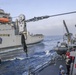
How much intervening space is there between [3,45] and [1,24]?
7.37 meters

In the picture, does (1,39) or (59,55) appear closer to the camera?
(59,55)

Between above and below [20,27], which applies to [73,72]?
below

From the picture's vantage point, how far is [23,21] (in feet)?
24.7

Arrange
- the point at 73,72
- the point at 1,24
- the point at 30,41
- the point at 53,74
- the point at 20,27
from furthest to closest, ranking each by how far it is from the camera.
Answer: the point at 30,41 < the point at 1,24 < the point at 53,74 < the point at 73,72 < the point at 20,27

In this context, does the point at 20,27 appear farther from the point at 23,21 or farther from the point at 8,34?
the point at 8,34

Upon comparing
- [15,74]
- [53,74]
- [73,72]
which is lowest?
[15,74]

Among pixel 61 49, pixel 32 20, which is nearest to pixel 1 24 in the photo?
pixel 61 49

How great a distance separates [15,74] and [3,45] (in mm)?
43337

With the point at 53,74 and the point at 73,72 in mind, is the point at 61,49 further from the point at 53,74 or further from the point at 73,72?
the point at 73,72

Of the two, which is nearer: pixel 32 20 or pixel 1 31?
pixel 32 20

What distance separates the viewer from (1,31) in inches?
2790

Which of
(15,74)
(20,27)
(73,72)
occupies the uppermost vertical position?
(20,27)

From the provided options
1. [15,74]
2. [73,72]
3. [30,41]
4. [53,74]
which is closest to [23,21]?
[73,72]

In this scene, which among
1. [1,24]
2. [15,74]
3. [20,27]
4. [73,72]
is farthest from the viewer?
[1,24]
